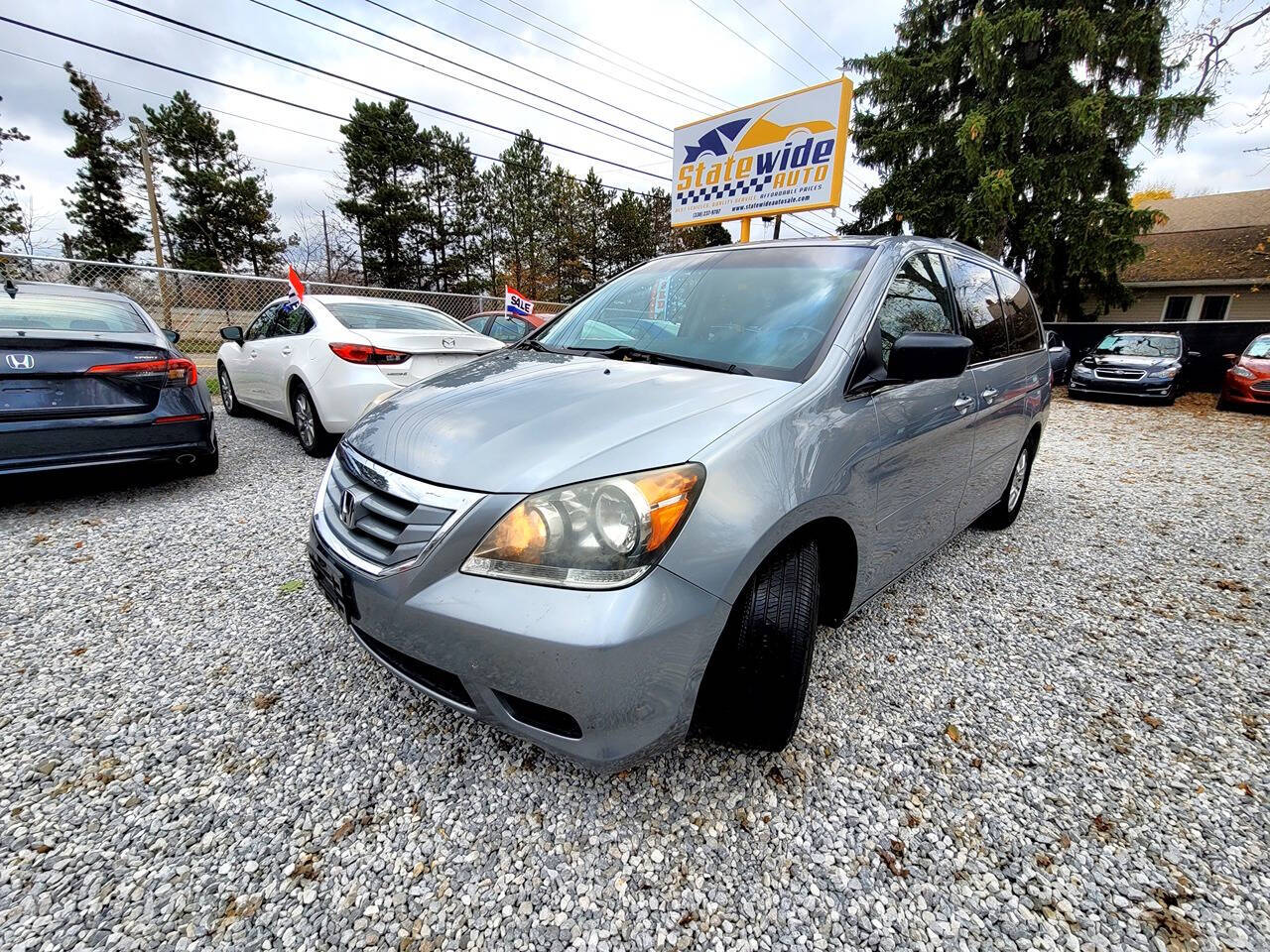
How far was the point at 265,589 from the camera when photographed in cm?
279

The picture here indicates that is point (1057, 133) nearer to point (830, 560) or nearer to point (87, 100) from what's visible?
point (830, 560)

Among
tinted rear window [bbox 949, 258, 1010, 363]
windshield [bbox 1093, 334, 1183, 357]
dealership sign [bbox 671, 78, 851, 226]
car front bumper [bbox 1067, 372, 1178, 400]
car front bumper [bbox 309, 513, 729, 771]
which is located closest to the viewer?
car front bumper [bbox 309, 513, 729, 771]

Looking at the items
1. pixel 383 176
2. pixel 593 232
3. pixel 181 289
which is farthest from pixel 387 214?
pixel 181 289

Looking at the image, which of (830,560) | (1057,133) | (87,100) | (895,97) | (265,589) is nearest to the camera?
(830,560)

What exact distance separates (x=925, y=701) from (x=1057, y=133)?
18909 mm

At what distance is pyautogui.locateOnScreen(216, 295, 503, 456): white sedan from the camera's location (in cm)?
451

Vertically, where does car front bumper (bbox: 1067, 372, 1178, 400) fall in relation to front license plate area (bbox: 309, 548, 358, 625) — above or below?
below

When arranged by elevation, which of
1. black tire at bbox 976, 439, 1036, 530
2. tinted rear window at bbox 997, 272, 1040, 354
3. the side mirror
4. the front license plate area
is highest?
tinted rear window at bbox 997, 272, 1040, 354

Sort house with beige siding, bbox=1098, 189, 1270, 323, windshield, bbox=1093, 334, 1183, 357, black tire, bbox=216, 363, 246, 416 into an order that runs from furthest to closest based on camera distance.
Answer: house with beige siding, bbox=1098, 189, 1270, 323 < windshield, bbox=1093, 334, 1183, 357 < black tire, bbox=216, 363, 246, 416

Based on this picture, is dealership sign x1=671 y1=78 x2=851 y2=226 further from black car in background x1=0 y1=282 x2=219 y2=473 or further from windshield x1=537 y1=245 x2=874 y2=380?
black car in background x1=0 y1=282 x2=219 y2=473

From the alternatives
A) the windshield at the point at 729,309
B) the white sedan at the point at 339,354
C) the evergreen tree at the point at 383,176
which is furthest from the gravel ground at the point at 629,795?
the evergreen tree at the point at 383,176

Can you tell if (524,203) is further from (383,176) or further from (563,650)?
(563,650)

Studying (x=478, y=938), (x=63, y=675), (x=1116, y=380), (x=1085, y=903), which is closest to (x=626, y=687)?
(x=478, y=938)

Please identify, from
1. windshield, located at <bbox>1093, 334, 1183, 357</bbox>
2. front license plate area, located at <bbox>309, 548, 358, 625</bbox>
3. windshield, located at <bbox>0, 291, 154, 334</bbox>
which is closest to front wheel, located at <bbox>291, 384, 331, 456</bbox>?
windshield, located at <bbox>0, 291, 154, 334</bbox>
